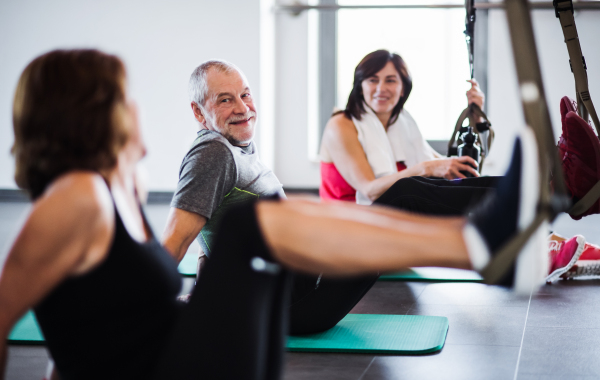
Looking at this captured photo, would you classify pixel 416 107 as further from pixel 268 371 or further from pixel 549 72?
pixel 268 371

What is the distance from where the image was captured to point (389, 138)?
2.94 metres

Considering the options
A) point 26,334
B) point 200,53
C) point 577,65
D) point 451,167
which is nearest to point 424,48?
point 200,53

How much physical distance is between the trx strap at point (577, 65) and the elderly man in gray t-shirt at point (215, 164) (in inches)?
37.0

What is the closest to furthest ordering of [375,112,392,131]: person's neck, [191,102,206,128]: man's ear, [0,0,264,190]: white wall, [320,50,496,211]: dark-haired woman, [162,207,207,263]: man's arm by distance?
1. [162,207,207,263]: man's arm
2. [191,102,206,128]: man's ear
3. [320,50,496,211]: dark-haired woman
4. [375,112,392,131]: person's neck
5. [0,0,264,190]: white wall

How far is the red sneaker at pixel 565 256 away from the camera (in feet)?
8.79

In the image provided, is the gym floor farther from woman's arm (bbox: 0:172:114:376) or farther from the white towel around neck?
woman's arm (bbox: 0:172:114:376)

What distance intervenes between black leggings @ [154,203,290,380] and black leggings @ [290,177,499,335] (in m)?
0.80

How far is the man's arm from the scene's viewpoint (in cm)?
160

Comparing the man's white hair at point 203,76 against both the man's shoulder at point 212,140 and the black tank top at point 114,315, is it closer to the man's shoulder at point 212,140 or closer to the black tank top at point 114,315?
the man's shoulder at point 212,140

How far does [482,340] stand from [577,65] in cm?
88

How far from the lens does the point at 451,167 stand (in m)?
2.31

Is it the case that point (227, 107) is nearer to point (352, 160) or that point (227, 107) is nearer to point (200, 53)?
point (352, 160)

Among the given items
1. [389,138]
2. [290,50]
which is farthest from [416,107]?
[389,138]

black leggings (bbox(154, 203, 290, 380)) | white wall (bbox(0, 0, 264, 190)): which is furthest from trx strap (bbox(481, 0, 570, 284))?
white wall (bbox(0, 0, 264, 190))
